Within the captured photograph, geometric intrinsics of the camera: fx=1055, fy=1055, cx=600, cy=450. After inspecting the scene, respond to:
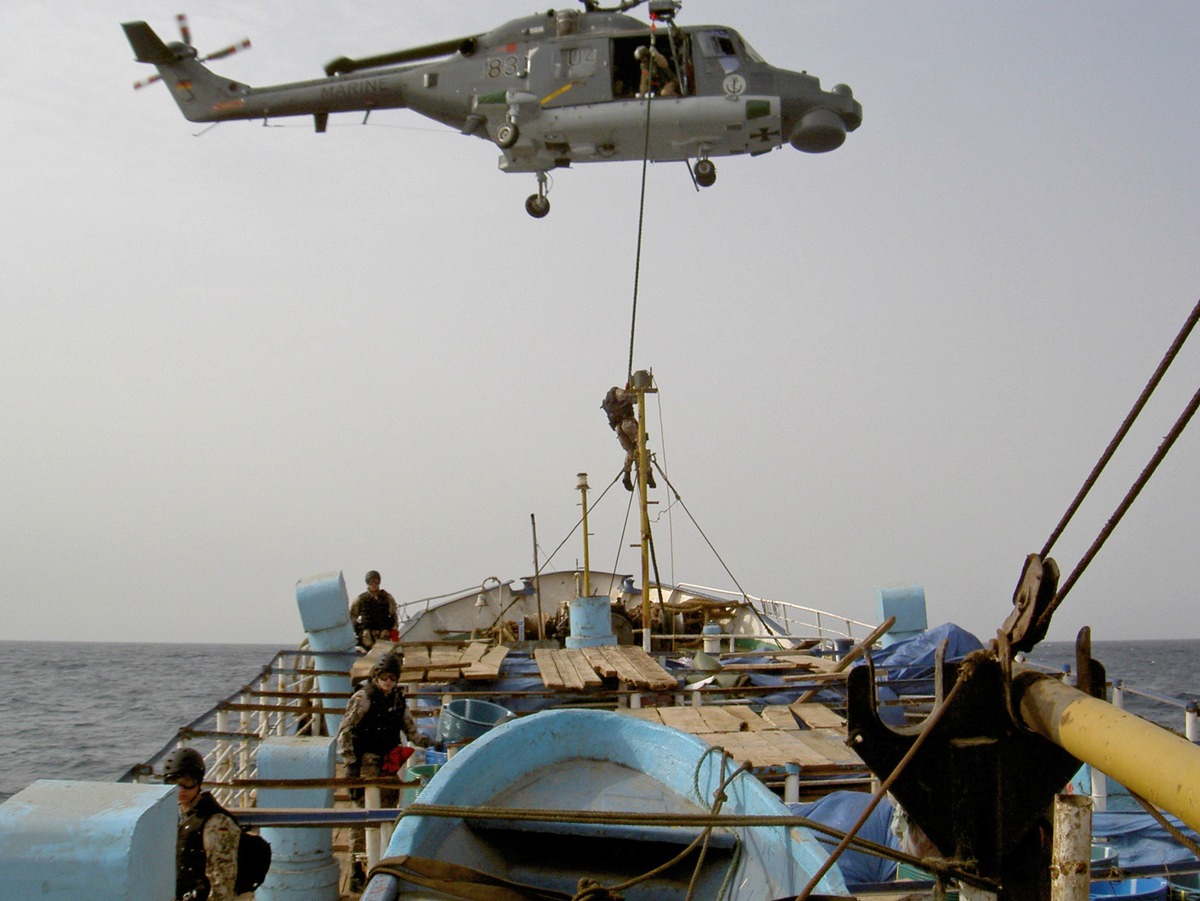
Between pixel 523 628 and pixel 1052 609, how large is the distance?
17678mm

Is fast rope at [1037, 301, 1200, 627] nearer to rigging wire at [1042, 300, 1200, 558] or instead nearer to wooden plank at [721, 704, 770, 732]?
rigging wire at [1042, 300, 1200, 558]

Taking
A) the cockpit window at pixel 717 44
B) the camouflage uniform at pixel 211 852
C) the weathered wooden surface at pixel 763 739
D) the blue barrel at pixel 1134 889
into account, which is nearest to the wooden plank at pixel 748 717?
the weathered wooden surface at pixel 763 739

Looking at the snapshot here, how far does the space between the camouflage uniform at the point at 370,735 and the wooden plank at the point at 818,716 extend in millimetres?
3893

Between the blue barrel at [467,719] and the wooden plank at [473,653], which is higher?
the wooden plank at [473,653]

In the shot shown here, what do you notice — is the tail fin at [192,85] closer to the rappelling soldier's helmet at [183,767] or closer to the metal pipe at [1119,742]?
the rappelling soldier's helmet at [183,767]

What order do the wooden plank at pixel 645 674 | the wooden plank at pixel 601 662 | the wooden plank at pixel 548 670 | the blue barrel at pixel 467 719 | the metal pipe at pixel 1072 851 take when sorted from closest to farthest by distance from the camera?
1. the metal pipe at pixel 1072 851
2. the blue barrel at pixel 467 719
3. the wooden plank at pixel 645 674
4. the wooden plank at pixel 548 670
5. the wooden plank at pixel 601 662

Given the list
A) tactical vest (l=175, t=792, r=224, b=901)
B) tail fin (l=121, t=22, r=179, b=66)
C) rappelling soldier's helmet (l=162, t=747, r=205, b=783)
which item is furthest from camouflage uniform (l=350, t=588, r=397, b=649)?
tail fin (l=121, t=22, r=179, b=66)

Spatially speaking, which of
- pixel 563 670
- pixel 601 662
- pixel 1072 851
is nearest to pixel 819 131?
pixel 601 662

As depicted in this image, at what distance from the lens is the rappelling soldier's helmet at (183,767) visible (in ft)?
18.4

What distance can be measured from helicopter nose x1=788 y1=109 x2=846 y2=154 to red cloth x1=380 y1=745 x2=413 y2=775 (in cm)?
1473

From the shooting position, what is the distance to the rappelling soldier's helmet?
562 centimetres

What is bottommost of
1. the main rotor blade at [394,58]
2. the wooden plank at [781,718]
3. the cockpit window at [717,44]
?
the wooden plank at [781,718]

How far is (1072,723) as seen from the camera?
125 inches

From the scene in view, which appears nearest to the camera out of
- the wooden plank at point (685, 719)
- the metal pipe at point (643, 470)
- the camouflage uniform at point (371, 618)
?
the wooden plank at point (685, 719)
